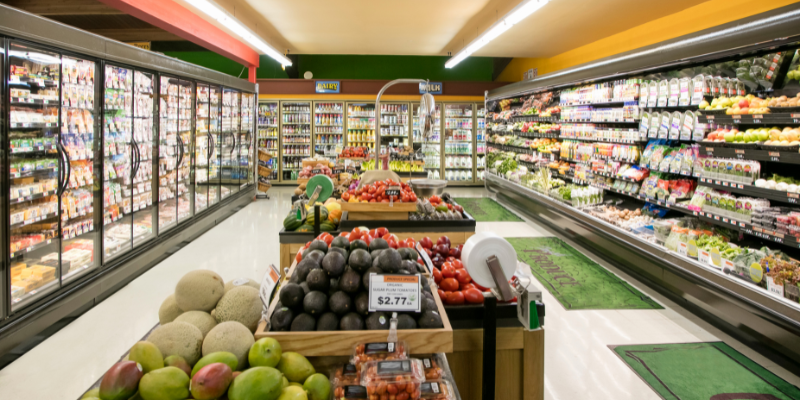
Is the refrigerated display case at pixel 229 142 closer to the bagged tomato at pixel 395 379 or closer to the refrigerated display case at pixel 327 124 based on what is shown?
the refrigerated display case at pixel 327 124

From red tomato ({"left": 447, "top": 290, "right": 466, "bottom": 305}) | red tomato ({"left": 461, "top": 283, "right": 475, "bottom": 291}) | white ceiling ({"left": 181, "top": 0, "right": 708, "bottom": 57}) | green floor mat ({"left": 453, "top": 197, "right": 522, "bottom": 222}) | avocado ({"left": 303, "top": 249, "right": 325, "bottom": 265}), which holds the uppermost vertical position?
white ceiling ({"left": 181, "top": 0, "right": 708, "bottom": 57})

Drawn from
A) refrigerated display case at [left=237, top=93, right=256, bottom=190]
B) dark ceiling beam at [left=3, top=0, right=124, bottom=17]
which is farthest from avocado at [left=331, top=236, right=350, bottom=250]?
dark ceiling beam at [left=3, top=0, right=124, bottom=17]

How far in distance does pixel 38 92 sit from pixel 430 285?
3505 millimetres

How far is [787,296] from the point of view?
3.34 meters

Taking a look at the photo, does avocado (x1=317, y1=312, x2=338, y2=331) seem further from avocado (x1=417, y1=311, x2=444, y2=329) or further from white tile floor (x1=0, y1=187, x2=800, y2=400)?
white tile floor (x1=0, y1=187, x2=800, y2=400)

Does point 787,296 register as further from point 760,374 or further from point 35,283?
point 35,283

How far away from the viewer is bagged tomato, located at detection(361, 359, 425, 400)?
162 cm

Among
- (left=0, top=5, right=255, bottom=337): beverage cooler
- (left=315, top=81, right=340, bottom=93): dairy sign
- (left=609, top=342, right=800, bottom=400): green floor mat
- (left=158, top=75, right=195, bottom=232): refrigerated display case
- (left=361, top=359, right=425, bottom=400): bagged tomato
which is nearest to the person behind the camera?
(left=361, top=359, right=425, bottom=400): bagged tomato

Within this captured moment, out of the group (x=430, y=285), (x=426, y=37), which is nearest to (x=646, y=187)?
(x=430, y=285)

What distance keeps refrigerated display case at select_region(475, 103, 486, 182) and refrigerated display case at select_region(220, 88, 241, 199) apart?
6543mm

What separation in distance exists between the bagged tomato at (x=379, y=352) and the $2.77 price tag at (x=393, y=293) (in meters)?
0.16

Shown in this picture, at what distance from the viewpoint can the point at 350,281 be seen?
2.03m

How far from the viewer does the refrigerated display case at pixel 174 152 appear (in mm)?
6059

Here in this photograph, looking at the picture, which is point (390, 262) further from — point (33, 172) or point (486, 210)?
point (486, 210)
